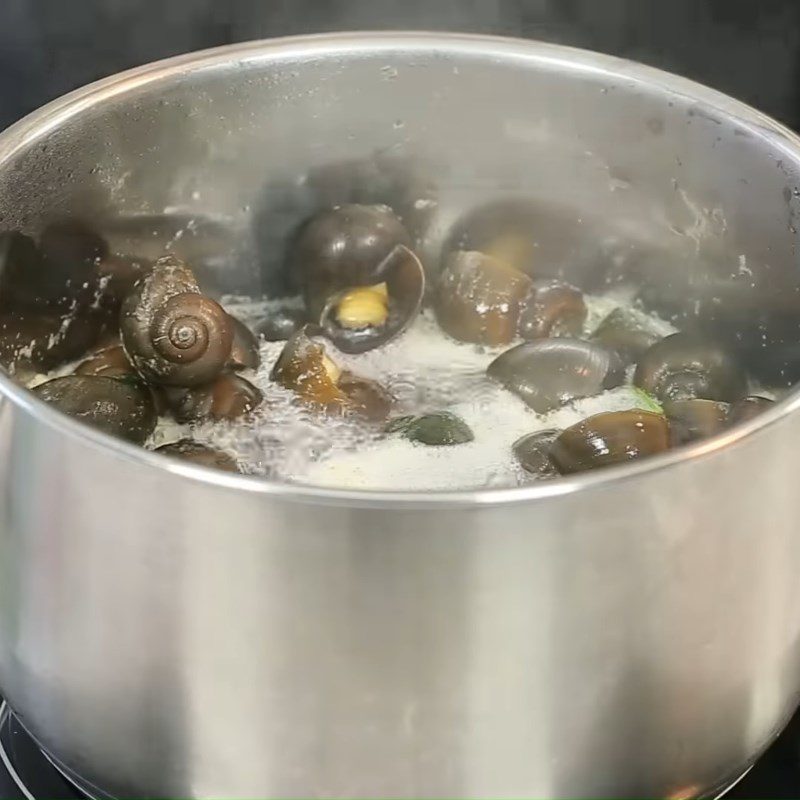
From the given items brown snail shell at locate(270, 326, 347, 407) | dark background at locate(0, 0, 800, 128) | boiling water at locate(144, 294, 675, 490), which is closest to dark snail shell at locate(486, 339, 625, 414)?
boiling water at locate(144, 294, 675, 490)

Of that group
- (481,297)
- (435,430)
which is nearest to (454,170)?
(481,297)

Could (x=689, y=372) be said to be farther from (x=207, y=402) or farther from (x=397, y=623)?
(x=397, y=623)

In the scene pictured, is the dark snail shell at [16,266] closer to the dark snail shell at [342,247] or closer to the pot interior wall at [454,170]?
the pot interior wall at [454,170]

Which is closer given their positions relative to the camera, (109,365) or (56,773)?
(56,773)

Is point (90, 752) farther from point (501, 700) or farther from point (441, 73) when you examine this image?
point (441, 73)

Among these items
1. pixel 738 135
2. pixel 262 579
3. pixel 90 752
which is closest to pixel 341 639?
pixel 262 579

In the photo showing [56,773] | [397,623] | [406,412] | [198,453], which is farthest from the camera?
[406,412]
